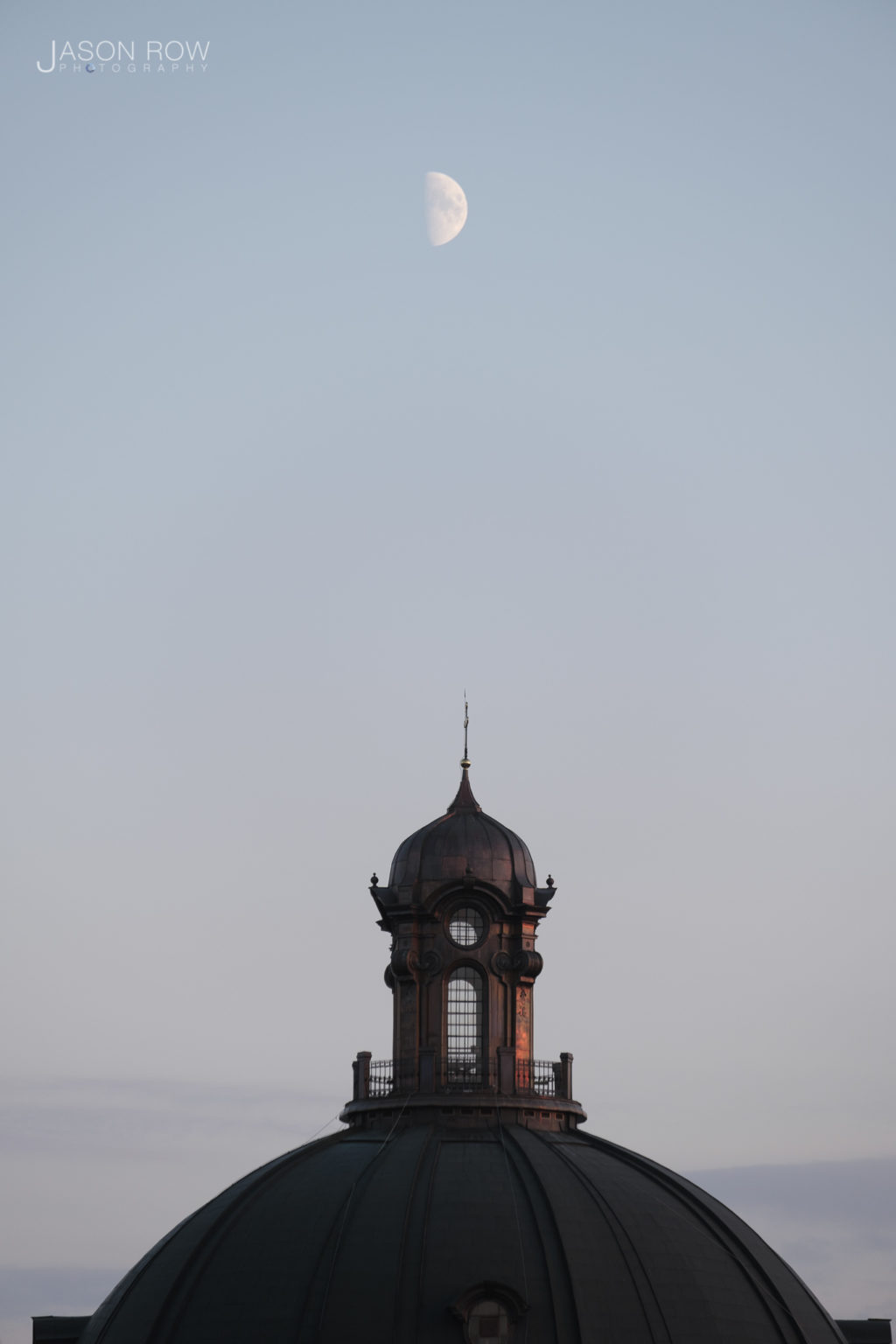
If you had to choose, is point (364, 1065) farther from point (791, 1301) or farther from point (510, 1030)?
point (791, 1301)

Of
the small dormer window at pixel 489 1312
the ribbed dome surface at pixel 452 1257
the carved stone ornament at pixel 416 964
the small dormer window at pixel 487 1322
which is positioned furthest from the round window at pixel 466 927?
the small dormer window at pixel 487 1322

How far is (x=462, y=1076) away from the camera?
126 meters

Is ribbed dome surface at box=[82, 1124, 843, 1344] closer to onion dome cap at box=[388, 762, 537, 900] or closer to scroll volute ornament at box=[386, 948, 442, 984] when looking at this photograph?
scroll volute ornament at box=[386, 948, 442, 984]

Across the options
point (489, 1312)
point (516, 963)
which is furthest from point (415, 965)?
point (489, 1312)

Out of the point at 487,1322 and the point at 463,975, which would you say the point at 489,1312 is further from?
the point at 463,975

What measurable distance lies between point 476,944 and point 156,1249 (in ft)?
66.4

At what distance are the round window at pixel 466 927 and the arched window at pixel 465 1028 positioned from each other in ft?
4.14

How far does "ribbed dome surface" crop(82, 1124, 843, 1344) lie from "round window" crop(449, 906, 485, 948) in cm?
1008

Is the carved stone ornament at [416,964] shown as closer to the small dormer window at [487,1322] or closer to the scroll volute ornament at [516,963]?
the scroll volute ornament at [516,963]

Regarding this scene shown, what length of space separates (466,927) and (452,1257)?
831 inches

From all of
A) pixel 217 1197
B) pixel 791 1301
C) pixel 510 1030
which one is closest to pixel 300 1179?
pixel 217 1197

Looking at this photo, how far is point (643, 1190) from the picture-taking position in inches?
4685

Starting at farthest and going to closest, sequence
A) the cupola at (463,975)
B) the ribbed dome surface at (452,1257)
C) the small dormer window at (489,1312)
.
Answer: the cupola at (463,975)
the ribbed dome surface at (452,1257)
the small dormer window at (489,1312)

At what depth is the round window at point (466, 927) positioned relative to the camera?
12838 centimetres
